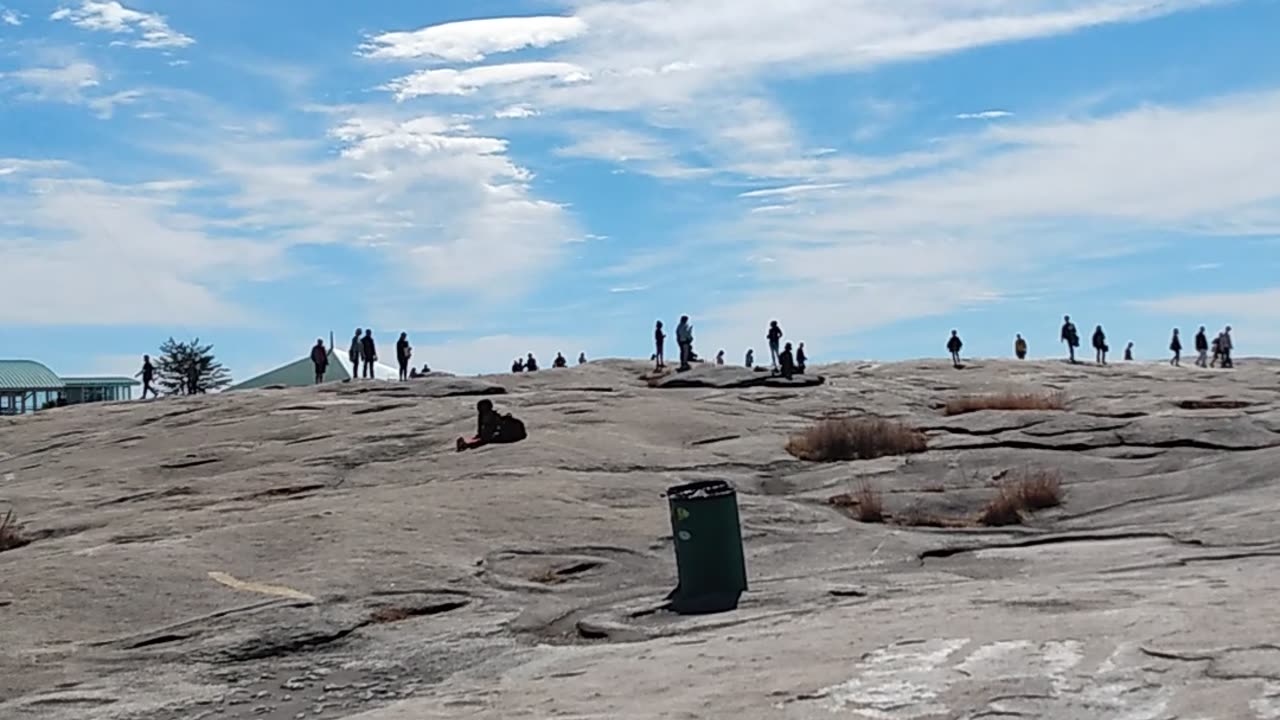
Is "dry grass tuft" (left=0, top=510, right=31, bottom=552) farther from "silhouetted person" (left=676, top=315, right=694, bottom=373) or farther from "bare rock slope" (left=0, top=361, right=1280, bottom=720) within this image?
"silhouetted person" (left=676, top=315, right=694, bottom=373)

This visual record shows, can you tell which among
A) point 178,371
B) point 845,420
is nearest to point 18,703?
point 845,420

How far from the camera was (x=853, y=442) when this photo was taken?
70.7 feet

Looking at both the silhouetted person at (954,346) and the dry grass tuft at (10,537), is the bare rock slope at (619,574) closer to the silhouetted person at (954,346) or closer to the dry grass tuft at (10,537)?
the dry grass tuft at (10,537)

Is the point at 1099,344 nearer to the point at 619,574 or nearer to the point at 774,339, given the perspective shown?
the point at 774,339

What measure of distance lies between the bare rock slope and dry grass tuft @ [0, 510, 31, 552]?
0.53 metres

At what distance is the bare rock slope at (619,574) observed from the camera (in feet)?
26.0

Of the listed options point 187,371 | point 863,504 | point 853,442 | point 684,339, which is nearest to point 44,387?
point 187,371

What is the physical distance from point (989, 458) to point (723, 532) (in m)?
8.83

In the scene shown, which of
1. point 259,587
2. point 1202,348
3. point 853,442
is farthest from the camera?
point 1202,348

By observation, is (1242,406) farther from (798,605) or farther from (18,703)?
(18,703)

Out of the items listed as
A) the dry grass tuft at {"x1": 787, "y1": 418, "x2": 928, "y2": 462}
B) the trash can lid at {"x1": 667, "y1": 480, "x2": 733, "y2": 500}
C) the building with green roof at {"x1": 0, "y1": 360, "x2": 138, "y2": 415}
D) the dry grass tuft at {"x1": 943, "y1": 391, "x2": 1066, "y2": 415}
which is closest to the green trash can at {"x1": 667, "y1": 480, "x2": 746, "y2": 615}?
the trash can lid at {"x1": 667, "y1": 480, "x2": 733, "y2": 500}

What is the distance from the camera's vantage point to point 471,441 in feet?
72.0

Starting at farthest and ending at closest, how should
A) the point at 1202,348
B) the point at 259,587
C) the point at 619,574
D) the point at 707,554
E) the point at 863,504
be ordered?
the point at 1202,348 < the point at 863,504 < the point at 619,574 < the point at 259,587 < the point at 707,554

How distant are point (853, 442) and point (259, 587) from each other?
1061 centimetres
